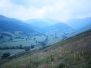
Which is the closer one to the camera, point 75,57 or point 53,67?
point 53,67

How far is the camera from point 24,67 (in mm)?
17484

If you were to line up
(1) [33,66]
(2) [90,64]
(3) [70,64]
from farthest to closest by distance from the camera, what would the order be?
1. (1) [33,66]
2. (3) [70,64]
3. (2) [90,64]

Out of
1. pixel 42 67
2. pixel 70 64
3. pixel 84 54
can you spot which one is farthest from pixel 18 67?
pixel 84 54

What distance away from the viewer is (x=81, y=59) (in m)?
14.7

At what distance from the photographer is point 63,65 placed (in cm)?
1402

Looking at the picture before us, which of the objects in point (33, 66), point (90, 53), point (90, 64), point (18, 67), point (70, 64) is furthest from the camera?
point (18, 67)

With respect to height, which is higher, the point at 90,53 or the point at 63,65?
the point at 90,53

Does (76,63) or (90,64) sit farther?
(76,63)

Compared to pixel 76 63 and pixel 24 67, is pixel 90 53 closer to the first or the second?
pixel 76 63

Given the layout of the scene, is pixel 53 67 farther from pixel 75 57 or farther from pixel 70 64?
pixel 75 57

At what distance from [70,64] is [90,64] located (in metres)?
2.30

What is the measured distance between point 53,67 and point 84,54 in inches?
162

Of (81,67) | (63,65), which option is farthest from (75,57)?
(81,67)

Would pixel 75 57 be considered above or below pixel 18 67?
above
